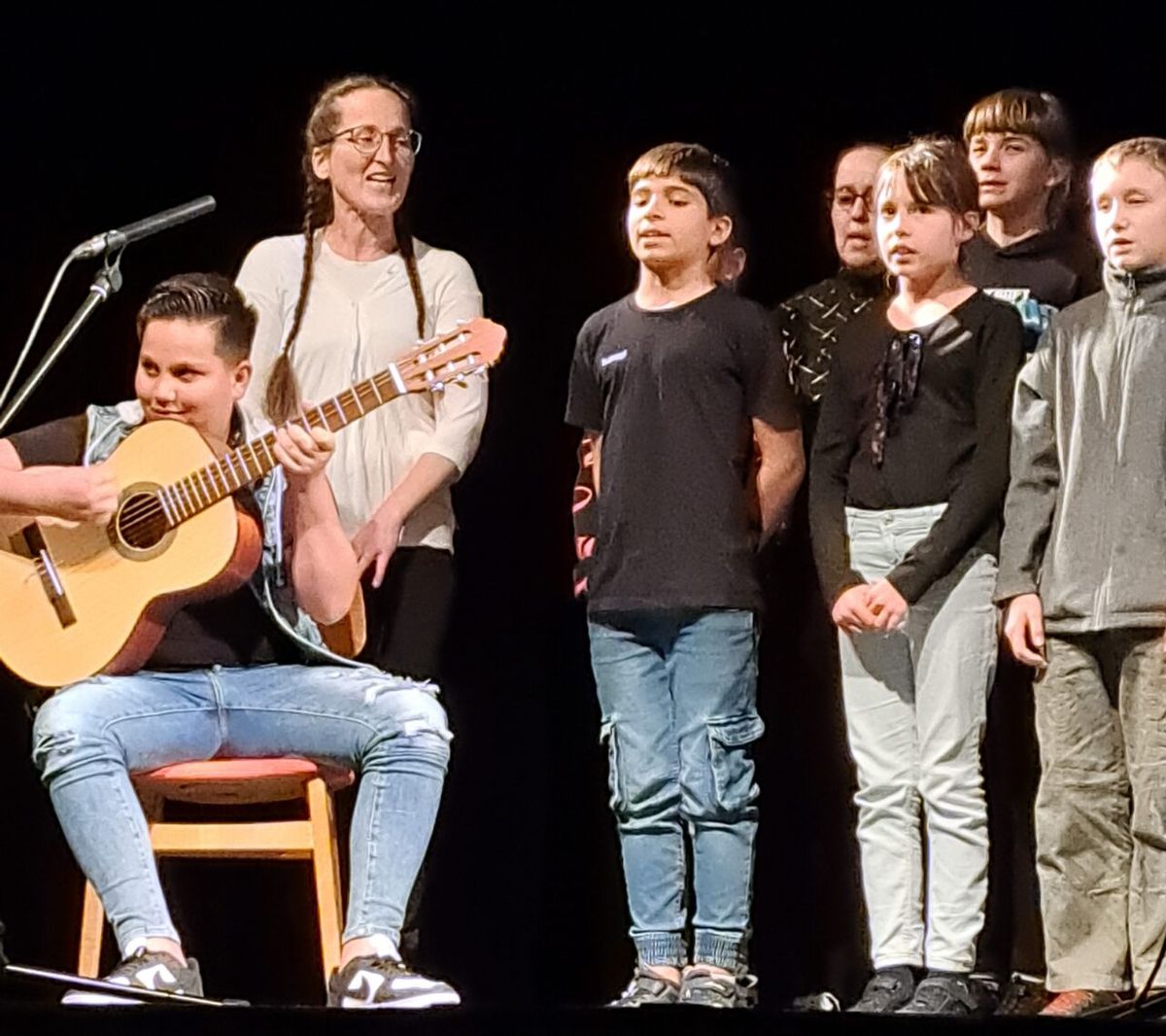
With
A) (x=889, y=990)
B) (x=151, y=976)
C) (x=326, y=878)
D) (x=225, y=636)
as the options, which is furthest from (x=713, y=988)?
(x=225, y=636)

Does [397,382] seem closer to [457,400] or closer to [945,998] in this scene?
[457,400]

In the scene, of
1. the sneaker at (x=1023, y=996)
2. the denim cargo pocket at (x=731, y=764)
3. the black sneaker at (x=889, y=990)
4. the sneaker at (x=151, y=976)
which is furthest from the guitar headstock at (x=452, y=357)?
the sneaker at (x=1023, y=996)

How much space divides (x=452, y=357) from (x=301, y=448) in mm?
304

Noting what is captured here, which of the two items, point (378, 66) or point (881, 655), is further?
point (378, 66)

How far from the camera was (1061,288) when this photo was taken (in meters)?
3.21

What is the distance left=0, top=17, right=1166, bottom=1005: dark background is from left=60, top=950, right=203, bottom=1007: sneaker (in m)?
0.65

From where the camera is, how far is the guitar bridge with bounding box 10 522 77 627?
126 inches

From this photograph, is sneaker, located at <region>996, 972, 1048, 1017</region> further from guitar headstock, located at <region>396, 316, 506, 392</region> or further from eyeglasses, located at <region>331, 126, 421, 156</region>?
eyeglasses, located at <region>331, 126, 421, 156</region>

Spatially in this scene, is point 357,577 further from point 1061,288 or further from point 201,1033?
point 1061,288

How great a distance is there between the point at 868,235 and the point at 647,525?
0.65 m

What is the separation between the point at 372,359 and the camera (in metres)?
3.38

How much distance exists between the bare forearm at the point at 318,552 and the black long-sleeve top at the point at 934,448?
30.6 inches

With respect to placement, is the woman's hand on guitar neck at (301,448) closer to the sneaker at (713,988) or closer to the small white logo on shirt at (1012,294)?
the sneaker at (713,988)

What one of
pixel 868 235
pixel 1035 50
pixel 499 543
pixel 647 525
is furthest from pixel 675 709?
pixel 1035 50
